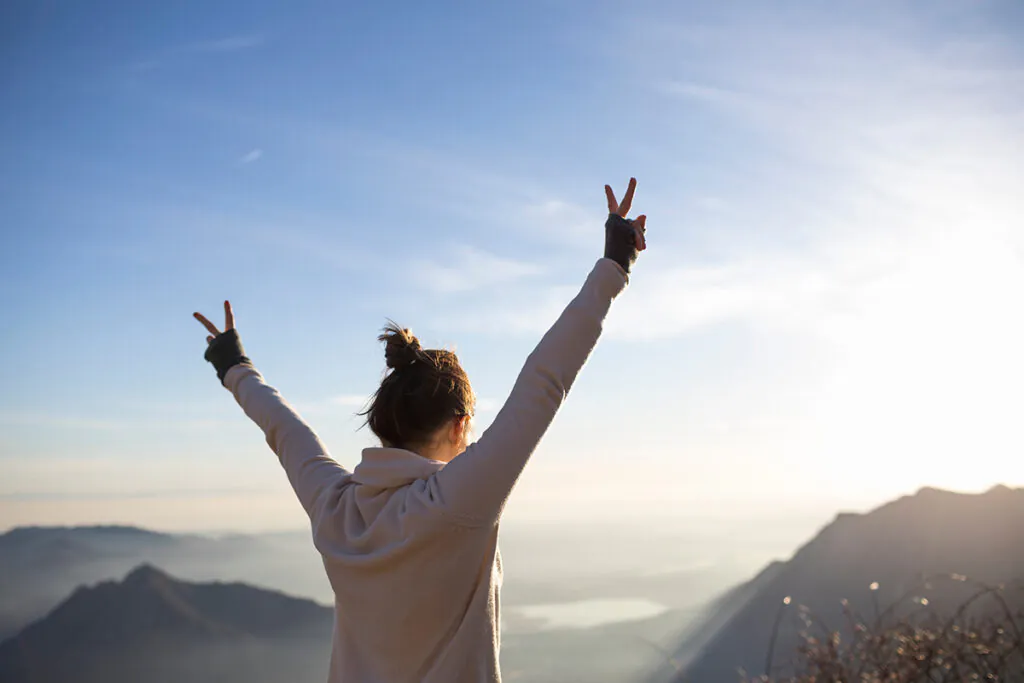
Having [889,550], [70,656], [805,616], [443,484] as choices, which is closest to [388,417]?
[443,484]

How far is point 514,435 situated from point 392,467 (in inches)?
11.9

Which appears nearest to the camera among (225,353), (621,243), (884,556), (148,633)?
(621,243)

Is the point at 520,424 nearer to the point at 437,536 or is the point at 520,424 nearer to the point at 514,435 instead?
the point at 514,435

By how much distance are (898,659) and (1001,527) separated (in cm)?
344

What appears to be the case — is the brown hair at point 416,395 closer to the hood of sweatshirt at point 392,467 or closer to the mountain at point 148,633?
the hood of sweatshirt at point 392,467

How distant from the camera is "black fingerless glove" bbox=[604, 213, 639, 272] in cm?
162

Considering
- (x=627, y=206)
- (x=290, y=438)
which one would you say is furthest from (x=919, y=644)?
(x=290, y=438)

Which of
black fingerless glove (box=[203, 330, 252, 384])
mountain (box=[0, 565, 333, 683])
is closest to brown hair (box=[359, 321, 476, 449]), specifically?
black fingerless glove (box=[203, 330, 252, 384])

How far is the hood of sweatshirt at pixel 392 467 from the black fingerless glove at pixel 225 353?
0.70 meters

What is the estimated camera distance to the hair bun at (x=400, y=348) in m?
1.63

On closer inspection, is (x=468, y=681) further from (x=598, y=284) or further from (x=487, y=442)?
(x=598, y=284)

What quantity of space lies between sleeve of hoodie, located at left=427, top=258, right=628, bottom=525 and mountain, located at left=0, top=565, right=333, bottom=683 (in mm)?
11358

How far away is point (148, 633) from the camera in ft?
48.6

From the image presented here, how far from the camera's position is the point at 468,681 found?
1.45 meters
